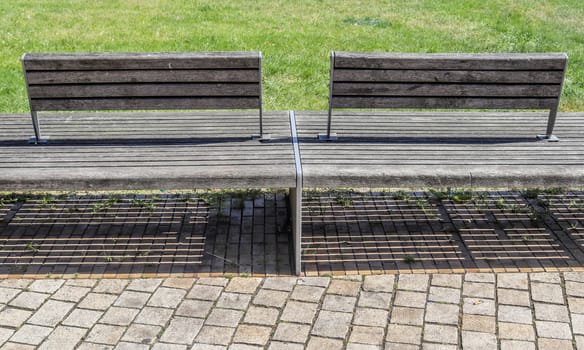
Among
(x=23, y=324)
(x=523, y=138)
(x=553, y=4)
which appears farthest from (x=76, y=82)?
(x=553, y=4)

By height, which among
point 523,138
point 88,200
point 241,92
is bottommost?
point 88,200

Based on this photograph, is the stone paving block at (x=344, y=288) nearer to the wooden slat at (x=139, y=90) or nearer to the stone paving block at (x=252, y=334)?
the stone paving block at (x=252, y=334)

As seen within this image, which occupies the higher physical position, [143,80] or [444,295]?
[143,80]

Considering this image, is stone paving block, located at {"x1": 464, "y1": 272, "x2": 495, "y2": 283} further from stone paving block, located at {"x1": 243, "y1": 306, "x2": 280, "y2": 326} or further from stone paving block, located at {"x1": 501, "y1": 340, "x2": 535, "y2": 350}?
stone paving block, located at {"x1": 243, "y1": 306, "x2": 280, "y2": 326}

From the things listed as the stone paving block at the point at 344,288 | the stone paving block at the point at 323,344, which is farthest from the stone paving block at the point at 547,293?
the stone paving block at the point at 323,344

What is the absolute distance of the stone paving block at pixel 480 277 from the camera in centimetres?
426

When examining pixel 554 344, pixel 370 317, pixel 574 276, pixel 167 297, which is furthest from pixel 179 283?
pixel 574 276

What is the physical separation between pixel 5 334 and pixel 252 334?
1406 millimetres

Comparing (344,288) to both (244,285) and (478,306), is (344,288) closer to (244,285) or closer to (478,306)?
(244,285)

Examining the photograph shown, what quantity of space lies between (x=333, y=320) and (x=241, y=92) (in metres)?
1.74

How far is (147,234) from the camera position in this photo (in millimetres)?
4836

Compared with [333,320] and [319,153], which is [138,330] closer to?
[333,320]

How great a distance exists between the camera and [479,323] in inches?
150

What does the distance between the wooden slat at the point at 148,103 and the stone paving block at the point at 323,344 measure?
1.78 m
